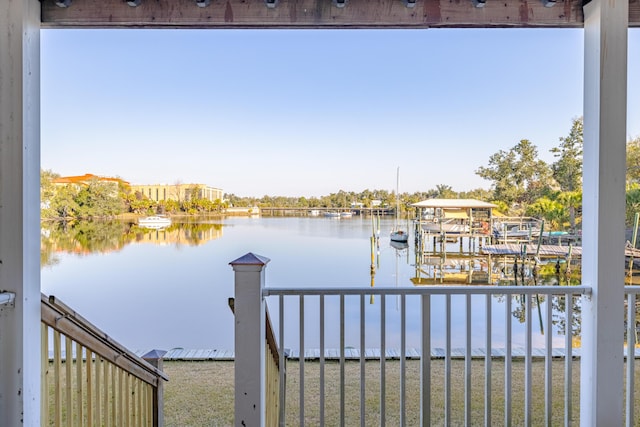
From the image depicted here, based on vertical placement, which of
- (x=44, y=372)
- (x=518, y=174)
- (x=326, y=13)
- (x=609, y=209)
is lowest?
(x=44, y=372)

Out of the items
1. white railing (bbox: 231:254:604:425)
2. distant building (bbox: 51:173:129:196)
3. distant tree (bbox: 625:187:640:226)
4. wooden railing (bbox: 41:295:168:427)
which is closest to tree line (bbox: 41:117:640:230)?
distant building (bbox: 51:173:129:196)

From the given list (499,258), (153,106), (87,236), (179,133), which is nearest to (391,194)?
(499,258)

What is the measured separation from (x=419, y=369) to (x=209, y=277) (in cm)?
1307

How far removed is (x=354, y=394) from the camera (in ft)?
11.2

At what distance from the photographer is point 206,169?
16.8 m

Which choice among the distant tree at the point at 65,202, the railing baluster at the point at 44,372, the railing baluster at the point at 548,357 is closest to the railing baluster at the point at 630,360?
Answer: the railing baluster at the point at 548,357

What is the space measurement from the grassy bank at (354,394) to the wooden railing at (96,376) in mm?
1077

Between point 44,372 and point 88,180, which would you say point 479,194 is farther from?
point 44,372

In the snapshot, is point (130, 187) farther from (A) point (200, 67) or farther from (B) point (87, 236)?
(A) point (200, 67)

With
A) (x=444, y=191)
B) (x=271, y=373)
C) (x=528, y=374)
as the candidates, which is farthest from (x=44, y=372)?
(x=444, y=191)

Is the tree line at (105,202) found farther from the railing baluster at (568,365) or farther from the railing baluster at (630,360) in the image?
the railing baluster at (630,360)

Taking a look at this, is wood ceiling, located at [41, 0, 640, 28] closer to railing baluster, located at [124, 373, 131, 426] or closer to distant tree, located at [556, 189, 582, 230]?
railing baluster, located at [124, 373, 131, 426]

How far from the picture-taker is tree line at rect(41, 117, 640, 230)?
483 inches

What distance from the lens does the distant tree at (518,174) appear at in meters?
13.9
